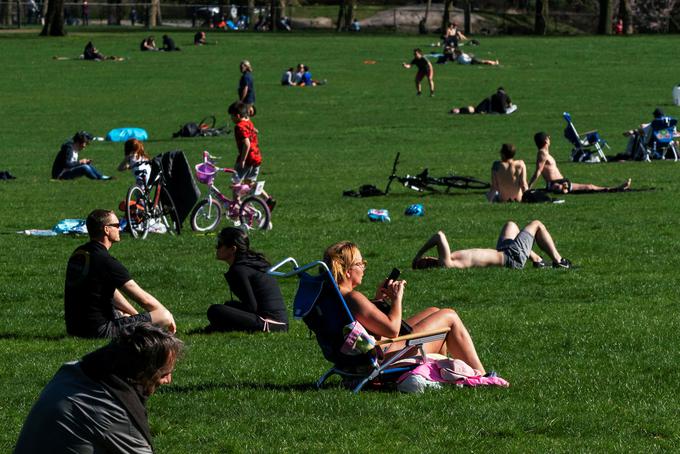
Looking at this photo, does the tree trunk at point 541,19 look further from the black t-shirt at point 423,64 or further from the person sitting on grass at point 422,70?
the black t-shirt at point 423,64

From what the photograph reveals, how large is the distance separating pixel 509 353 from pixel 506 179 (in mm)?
12953

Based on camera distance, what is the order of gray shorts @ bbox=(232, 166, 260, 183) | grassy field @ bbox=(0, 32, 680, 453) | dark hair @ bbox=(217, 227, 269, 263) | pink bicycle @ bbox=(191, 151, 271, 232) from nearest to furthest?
grassy field @ bbox=(0, 32, 680, 453) < dark hair @ bbox=(217, 227, 269, 263) < pink bicycle @ bbox=(191, 151, 271, 232) < gray shorts @ bbox=(232, 166, 260, 183)

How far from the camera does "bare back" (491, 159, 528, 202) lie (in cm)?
2472

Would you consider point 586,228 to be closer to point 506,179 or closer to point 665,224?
point 665,224

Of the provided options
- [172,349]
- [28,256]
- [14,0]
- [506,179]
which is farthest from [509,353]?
[14,0]

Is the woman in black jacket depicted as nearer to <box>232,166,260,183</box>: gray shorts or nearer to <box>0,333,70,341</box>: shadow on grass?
<box>0,333,70,341</box>: shadow on grass

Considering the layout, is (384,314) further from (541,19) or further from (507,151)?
(541,19)

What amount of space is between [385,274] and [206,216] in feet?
18.0

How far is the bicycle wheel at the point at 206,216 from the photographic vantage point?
22.2 m

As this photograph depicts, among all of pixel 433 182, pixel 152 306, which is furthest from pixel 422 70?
pixel 152 306

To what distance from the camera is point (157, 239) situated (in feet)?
70.1

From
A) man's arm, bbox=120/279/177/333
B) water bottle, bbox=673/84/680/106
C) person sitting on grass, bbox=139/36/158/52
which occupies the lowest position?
person sitting on grass, bbox=139/36/158/52

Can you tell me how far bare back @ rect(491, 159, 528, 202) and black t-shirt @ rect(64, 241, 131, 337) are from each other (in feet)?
42.0

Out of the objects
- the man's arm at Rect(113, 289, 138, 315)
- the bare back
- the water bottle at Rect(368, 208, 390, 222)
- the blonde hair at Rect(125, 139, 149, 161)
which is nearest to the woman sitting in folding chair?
the man's arm at Rect(113, 289, 138, 315)
